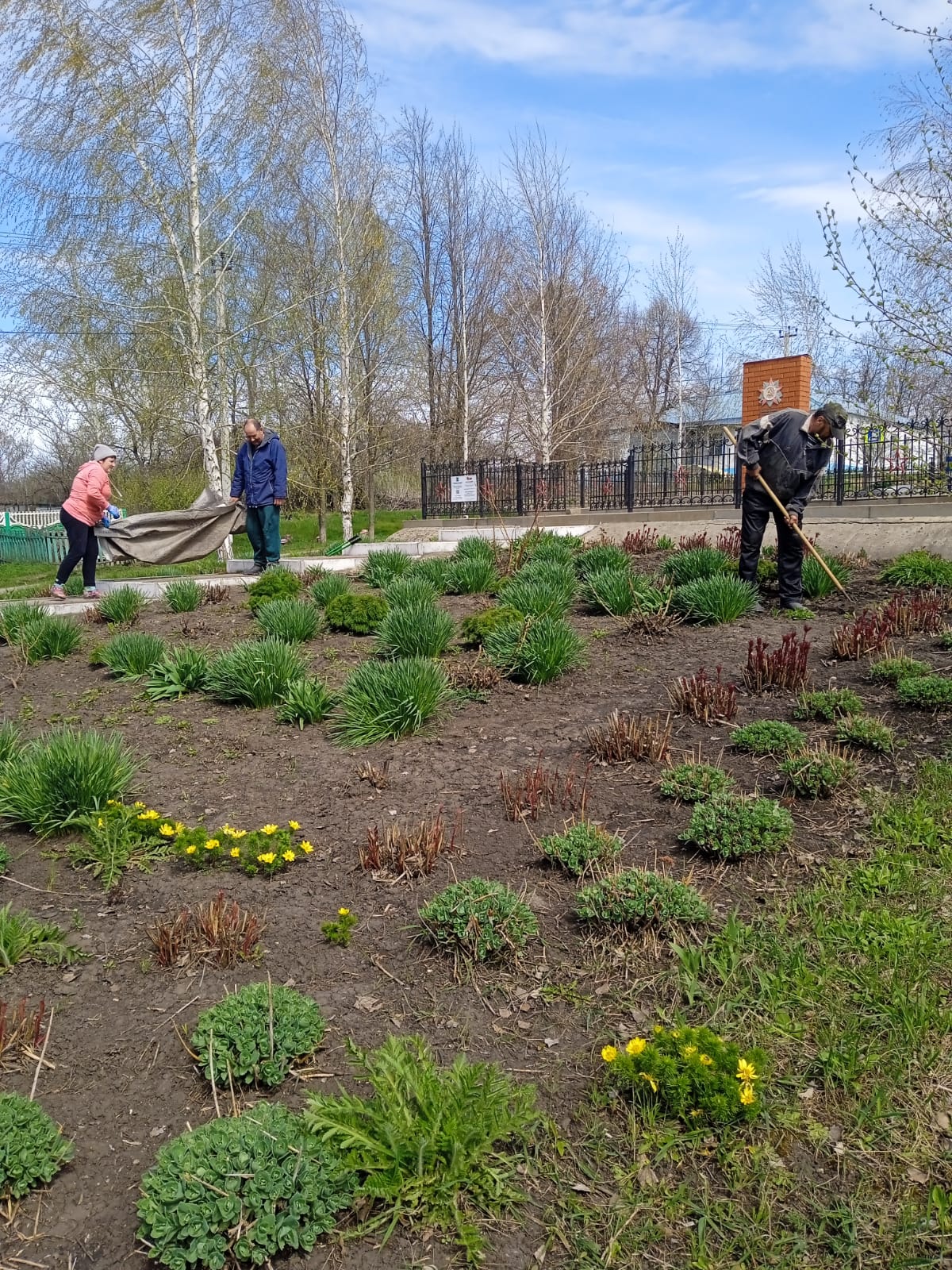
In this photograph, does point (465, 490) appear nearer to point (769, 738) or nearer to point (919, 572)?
point (919, 572)

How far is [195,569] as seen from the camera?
1290cm

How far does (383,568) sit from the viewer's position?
8.84 metres

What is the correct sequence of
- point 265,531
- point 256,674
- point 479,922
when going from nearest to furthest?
point 479,922 → point 256,674 → point 265,531

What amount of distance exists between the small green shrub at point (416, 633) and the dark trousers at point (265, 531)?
4821 millimetres

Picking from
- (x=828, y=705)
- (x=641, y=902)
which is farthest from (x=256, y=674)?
(x=828, y=705)

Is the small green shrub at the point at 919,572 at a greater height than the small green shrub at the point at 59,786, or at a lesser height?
greater

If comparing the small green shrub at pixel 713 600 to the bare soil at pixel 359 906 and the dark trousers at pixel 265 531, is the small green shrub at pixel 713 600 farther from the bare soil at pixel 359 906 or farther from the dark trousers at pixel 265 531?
the dark trousers at pixel 265 531

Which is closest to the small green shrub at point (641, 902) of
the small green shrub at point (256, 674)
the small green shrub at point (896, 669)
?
the small green shrub at point (896, 669)

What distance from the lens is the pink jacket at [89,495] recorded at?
9.03m

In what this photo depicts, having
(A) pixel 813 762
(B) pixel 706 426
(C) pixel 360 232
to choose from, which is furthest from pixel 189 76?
(B) pixel 706 426

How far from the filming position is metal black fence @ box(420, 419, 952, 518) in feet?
20.7

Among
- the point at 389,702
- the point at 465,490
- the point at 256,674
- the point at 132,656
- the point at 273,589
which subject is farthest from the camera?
the point at 465,490

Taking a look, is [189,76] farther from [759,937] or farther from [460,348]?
[759,937]

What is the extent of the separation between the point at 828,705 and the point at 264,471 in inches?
296
